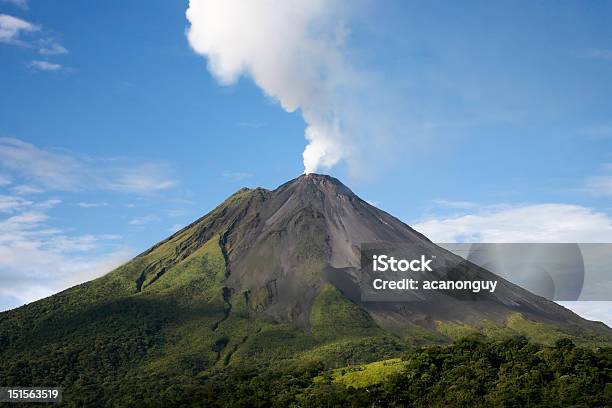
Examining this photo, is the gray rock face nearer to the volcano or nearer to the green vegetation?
the volcano

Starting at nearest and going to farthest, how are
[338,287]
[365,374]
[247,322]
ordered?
[365,374]
[247,322]
[338,287]

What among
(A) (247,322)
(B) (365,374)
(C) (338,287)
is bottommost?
(B) (365,374)

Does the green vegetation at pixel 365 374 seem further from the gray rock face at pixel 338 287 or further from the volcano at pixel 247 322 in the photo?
the gray rock face at pixel 338 287

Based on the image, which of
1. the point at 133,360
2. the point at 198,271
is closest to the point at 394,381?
the point at 133,360

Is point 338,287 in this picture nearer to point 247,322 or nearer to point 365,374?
point 247,322

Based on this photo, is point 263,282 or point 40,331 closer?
point 40,331

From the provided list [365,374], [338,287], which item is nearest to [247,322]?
[338,287]

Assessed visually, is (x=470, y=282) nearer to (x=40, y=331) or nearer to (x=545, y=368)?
(x=40, y=331)

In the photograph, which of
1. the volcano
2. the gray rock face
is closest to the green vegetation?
the volcano
